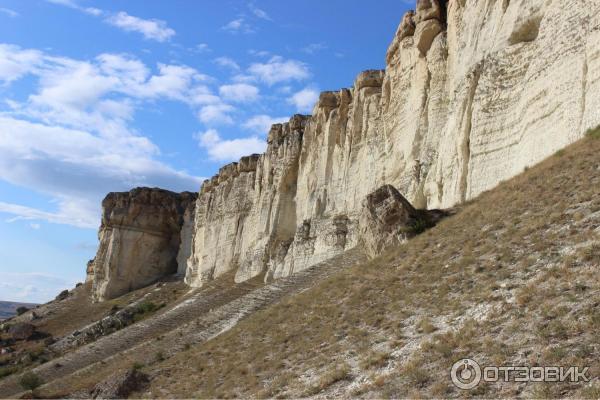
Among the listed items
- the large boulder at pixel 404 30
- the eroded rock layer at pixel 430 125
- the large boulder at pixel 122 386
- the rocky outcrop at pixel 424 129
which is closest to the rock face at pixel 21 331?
the rocky outcrop at pixel 424 129

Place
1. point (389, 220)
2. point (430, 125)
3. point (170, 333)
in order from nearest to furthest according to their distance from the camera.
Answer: point (389, 220) → point (430, 125) → point (170, 333)

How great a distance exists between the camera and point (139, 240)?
62406 millimetres

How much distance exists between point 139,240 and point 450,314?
179ft

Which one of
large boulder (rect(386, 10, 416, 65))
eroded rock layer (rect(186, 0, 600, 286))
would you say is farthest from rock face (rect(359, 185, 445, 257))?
large boulder (rect(386, 10, 416, 65))

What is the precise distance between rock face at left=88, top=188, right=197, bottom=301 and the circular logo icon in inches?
2141

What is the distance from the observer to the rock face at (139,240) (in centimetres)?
6050

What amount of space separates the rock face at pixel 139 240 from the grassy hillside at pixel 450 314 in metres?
42.7

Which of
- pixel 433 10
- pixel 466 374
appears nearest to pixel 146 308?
pixel 433 10

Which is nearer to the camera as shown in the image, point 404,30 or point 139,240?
point 404,30

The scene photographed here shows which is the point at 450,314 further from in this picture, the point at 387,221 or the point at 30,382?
the point at 30,382

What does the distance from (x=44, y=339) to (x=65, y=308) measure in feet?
46.2

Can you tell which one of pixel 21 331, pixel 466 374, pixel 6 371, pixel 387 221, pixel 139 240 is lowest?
pixel 6 371

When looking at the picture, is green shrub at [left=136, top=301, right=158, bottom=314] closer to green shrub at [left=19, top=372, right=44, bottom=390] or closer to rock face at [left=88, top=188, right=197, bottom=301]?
rock face at [left=88, top=188, right=197, bottom=301]

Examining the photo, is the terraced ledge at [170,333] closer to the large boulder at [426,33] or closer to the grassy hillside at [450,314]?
the grassy hillside at [450,314]
